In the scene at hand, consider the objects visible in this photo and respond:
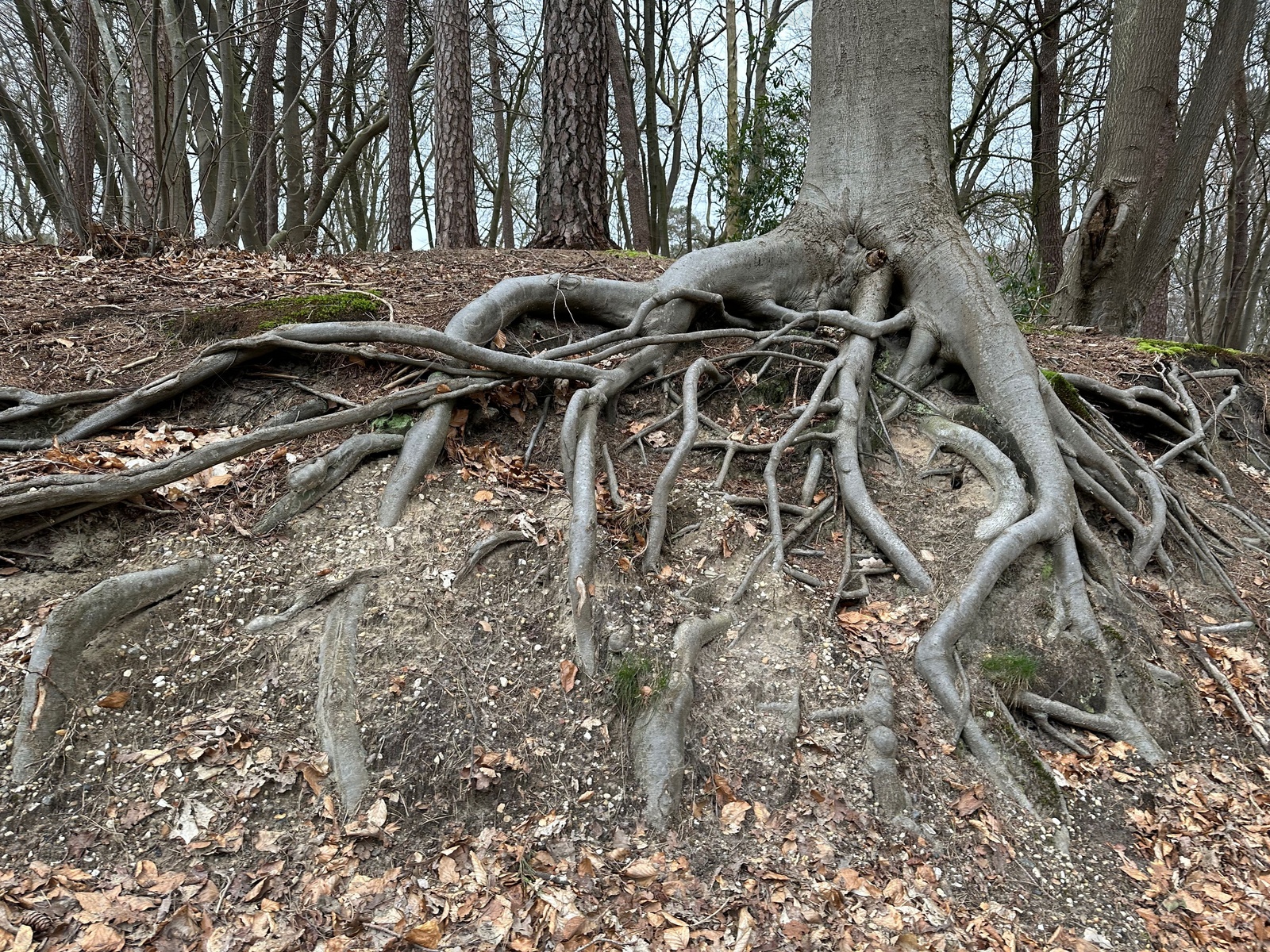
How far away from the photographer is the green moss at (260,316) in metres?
4.78

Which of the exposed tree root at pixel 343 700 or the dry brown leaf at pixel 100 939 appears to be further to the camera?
the exposed tree root at pixel 343 700

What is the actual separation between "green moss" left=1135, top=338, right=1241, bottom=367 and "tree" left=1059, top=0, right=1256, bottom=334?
1137mm

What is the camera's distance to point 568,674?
3557 millimetres

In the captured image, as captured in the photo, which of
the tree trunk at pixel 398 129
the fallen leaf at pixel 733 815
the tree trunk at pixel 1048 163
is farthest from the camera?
the tree trunk at pixel 398 129

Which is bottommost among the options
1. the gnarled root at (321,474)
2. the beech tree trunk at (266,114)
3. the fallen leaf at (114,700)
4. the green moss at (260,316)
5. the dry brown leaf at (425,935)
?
the dry brown leaf at (425,935)

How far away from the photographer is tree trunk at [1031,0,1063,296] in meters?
11.1

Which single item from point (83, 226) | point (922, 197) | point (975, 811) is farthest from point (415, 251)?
point (975, 811)

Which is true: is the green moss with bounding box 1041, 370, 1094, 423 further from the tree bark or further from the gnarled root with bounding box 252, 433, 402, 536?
the tree bark

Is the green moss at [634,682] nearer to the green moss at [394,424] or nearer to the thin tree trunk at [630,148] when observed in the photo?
the green moss at [394,424]

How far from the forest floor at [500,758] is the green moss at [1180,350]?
153 inches

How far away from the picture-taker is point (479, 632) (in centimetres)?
362

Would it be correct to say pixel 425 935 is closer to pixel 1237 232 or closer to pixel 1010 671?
pixel 1010 671

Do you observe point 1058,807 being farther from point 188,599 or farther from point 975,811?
point 188,599

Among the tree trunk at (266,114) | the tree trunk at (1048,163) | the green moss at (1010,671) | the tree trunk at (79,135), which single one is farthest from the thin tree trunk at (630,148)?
the green moss at (1010,671)
